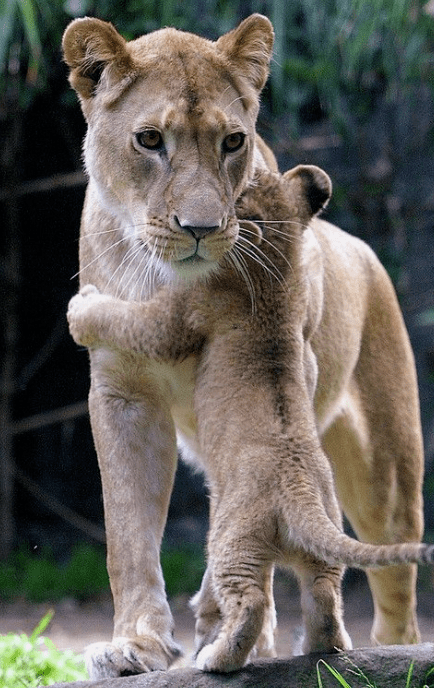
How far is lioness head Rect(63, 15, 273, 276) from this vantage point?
2701 mm

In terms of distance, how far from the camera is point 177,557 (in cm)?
660

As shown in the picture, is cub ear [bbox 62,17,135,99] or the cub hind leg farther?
the cub hind leg

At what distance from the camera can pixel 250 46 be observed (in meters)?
3.08

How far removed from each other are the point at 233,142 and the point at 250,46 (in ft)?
1.14

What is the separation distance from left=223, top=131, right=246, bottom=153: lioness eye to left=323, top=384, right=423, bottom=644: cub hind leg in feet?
4.68

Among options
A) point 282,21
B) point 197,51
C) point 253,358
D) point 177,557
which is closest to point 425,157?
point 282,21

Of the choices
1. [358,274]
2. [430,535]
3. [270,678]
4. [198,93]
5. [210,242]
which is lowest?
[430,535]

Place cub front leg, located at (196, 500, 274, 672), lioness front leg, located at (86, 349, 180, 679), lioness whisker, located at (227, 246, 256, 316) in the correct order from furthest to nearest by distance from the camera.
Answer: lioness front leg, located at (86, 349, 180, 679), lioness whisker, located at (227, 246, 256, 316), cub front leg, located at (196, 500, 274, 672)

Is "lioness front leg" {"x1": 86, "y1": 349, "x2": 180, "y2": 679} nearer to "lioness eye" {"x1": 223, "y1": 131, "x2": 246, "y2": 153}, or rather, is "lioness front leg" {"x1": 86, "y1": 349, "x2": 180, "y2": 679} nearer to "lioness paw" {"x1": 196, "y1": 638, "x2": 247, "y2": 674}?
"lioness paw" {"x1": 196, "y1": 638, "x2": 247, "y2": 674}

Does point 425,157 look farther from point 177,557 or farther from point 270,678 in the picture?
point 270,678

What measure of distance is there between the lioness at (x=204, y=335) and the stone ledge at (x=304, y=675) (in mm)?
39

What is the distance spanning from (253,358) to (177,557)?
420cm

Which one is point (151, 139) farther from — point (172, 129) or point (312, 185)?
point (312, 185)

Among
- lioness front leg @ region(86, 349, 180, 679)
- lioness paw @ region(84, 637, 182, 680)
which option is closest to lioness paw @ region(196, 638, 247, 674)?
lioness paw @ region(84, 637, 182, 680)
